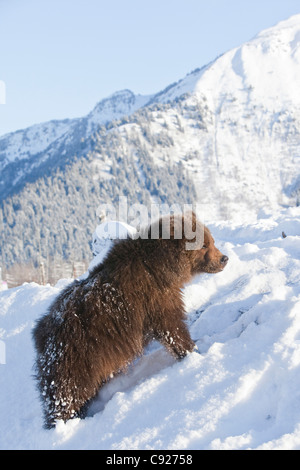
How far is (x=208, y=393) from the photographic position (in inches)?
128

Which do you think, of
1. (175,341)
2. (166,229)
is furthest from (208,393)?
(166,229)

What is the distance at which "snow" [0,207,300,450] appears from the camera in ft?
9.33

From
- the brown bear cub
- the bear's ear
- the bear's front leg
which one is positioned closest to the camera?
the brown bear cub

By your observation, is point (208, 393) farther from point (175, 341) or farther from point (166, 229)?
point (166, 229)

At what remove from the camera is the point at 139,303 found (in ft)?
12.7

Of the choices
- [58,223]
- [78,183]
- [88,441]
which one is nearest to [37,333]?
[88,441]

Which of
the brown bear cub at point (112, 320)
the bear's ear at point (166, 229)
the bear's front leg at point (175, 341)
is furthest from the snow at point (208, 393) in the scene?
the bear's ear at point (166, 229)

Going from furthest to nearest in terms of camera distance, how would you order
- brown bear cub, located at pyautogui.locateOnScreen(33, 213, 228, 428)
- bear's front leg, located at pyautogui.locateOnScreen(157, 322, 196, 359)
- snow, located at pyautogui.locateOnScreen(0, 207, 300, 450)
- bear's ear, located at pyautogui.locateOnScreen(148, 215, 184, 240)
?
bear's ear, located at pyautogui.locateOnScreen(148, 215, 184, 240) → bear's front leg, located at pyautogui.locateOnScreen(157, 322, 196, 359) → brown bear cub, located at pyautogui.locateOnScreen(33, 213, 228, 428) → snow, located at pyautogui.locateOnScreen(0, 207, 300, 450)

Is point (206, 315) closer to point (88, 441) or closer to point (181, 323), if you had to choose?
point (181, 323)

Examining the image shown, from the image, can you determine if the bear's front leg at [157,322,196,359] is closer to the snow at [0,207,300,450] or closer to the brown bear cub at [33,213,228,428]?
the brown bear cub at [33,213,228,428]

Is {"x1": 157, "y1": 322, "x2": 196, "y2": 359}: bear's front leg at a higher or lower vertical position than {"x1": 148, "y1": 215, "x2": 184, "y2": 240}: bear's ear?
lower

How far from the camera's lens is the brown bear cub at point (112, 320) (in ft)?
11.7

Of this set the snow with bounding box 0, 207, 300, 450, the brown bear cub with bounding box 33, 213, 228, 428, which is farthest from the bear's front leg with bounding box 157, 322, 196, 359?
the snow with bounding box 0, 207, 300, 450
